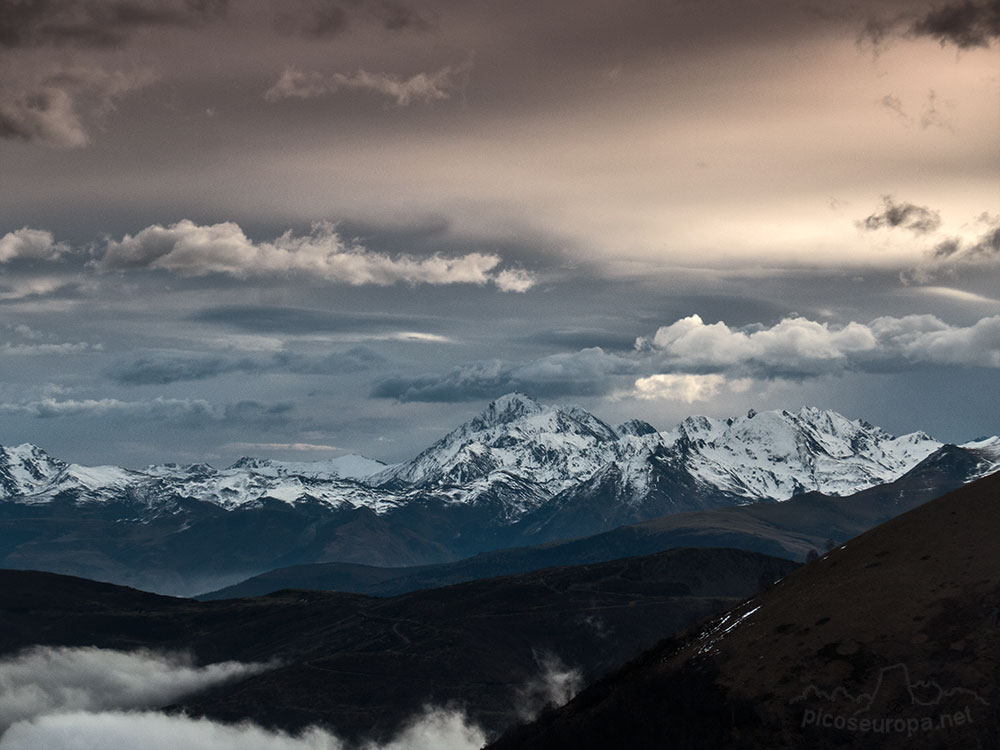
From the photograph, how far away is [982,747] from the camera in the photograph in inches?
6841

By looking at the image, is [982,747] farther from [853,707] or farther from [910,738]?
[853,707]

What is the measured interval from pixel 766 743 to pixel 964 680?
36.0 m

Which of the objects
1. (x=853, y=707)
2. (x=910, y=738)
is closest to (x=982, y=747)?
(x=910, y=738)

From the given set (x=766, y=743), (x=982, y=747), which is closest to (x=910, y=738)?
(x=982, y=747)

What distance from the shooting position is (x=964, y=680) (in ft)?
636

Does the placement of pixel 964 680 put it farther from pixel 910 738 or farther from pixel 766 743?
pixel 766 743

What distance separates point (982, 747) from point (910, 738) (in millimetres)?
12752

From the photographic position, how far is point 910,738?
184 metres

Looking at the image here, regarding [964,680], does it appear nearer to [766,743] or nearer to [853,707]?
[853,707]

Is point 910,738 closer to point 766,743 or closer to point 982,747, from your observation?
point 982,747

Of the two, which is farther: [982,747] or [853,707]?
[853,707]

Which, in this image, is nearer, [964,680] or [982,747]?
[982,747]

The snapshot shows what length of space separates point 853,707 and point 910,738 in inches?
653

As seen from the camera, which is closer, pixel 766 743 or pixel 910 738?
pixel 910 738
